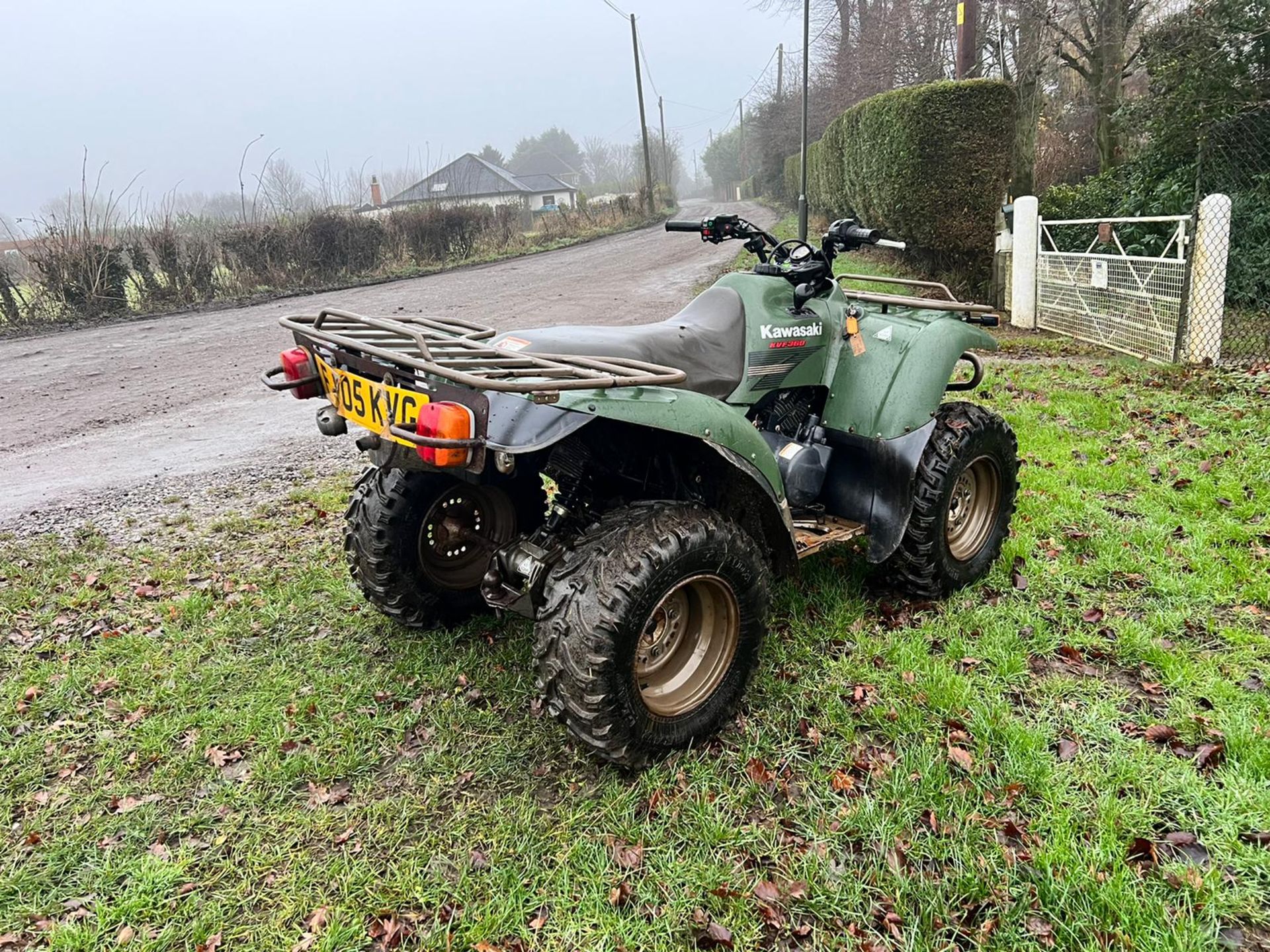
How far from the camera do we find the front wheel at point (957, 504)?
3.38 meters

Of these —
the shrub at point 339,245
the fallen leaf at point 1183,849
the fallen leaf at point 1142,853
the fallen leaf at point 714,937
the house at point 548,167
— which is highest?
the house at point 548,167

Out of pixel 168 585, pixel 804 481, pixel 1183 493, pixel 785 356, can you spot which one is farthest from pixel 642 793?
pixel 1183 493

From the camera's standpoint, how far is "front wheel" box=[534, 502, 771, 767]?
92.9 inches

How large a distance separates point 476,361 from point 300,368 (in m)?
0.76

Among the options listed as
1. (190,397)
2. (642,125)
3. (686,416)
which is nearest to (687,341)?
(686,416)

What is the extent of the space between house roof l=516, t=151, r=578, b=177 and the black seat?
86.6 metres

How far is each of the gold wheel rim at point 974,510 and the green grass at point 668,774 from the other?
24 centimetres

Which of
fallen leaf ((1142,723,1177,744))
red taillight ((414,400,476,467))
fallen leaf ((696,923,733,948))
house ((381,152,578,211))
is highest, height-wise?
house ((381,152,578,211))

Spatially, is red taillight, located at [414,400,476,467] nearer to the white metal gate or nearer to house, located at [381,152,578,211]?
the white metal gate

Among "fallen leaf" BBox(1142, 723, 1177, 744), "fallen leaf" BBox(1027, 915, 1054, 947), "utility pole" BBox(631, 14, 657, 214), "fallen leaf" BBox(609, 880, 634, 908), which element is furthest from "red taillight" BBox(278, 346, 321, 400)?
"utility pole" BBox(631, 14, 657, 214)

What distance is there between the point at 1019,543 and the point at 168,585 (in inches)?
178

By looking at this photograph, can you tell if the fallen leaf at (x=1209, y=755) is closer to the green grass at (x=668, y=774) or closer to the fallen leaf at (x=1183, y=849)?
the green grass at (x=668, y=774)

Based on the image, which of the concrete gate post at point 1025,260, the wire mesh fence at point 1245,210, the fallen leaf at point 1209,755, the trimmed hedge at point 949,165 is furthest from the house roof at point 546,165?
the fallen leaf at point 1209,755

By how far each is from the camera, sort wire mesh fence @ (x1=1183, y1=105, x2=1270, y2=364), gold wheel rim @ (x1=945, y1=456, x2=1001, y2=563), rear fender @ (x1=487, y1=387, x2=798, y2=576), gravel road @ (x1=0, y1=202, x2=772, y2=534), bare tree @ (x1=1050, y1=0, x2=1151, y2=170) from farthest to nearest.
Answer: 1. bare tree @ (x1=1050, y1=0, x2=1151, y2=170)
2. wire mesh fence @ (x1=1183, y1=105, x2=1270, y2=364)
3. gravel road @ (x1=0, y1=202, x2=772, y2=534)
4. gold wheel rim @ (x1=945, y1=456, x2=1001, y2=563)
5. rear fender @ (x1=487, y1=387, x2=798, y2=576)
